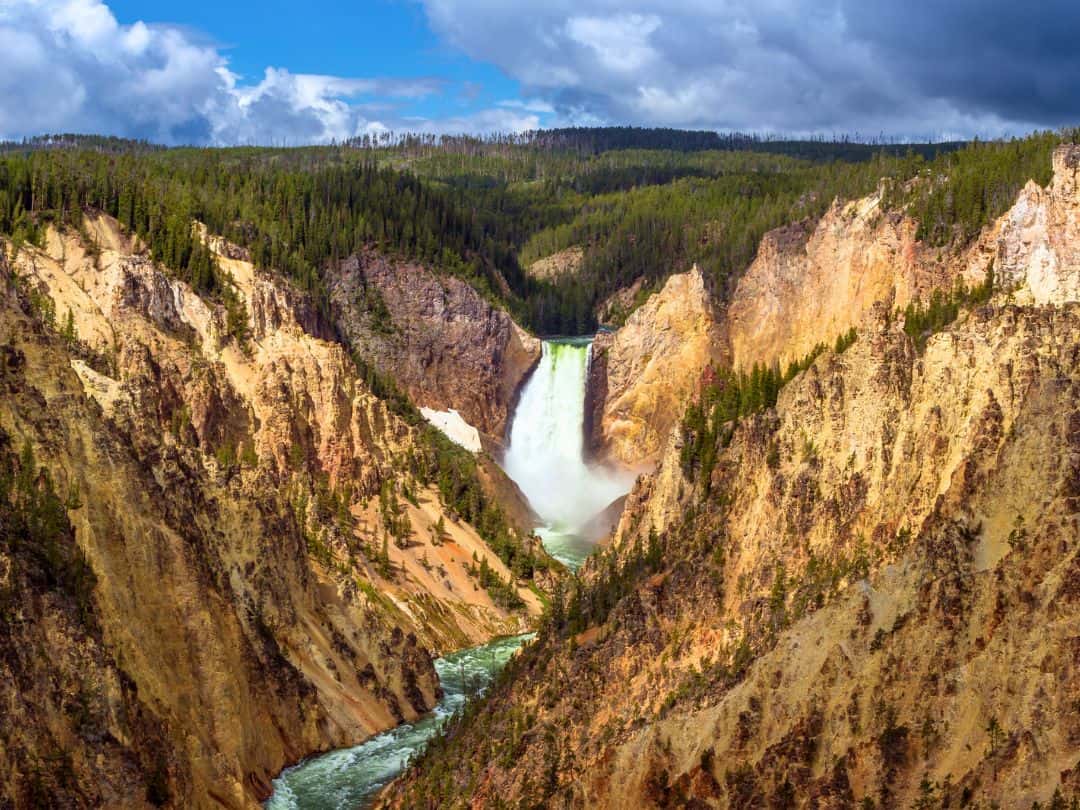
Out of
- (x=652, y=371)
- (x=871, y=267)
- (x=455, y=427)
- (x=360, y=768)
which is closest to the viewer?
(x=360, y=768)

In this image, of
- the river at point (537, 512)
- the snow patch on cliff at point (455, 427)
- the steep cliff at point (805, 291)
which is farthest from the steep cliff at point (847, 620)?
the snow patch on cliff at point (455, 427)

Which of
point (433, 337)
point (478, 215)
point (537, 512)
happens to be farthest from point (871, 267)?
point (478, 215)

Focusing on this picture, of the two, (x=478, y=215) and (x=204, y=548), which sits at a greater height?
(x=478, y=215)

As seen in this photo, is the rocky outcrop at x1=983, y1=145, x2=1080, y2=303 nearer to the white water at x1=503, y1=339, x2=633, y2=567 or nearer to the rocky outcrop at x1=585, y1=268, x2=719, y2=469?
the rocky outcrop at x1=585, y1=268, x2=719, y2=469

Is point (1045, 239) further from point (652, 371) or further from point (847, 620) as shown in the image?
point (652, 371)

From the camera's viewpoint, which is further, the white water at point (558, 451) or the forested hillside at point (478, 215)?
the white water at point (558, 451)

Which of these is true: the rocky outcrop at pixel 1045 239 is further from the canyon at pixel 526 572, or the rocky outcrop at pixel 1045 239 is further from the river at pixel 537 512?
the river at pixel 537 512

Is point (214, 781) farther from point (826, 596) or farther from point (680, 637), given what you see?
point (826, 596)
